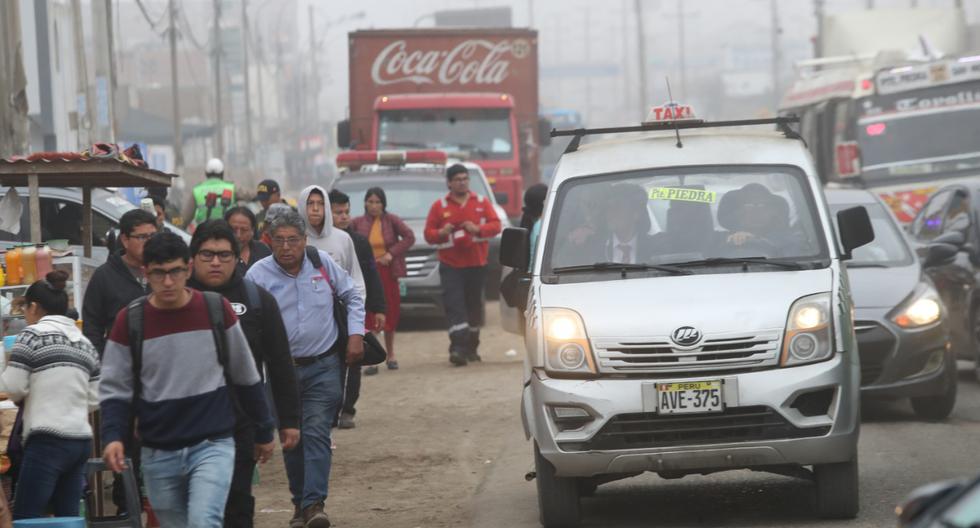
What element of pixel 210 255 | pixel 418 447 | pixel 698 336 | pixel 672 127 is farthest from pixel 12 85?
pixel 698 336

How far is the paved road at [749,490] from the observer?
8.68 meters

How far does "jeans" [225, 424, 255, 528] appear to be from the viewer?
22.7ft

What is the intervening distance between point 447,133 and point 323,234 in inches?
626

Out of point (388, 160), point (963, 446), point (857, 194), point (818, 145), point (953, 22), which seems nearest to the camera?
point (963, 446)

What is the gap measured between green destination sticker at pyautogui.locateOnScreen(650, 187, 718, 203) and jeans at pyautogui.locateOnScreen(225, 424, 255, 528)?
9.60 ft

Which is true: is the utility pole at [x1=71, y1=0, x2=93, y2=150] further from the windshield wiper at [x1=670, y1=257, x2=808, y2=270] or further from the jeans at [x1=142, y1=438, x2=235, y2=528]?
the jeans at [x1=142, y1=438, x2=235, y2=528]

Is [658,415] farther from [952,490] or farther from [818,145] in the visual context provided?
[818,145]

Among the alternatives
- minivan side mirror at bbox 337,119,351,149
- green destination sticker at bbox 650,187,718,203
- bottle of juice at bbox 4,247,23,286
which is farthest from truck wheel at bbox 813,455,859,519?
minivan side mirror at bbox 337,119,351,149

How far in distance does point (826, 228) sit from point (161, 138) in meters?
61.5

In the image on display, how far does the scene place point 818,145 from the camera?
87.8ft

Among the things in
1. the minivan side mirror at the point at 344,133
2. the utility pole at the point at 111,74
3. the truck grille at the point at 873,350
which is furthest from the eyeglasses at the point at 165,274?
the utility pole at the point at 111,74

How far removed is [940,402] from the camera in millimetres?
11625

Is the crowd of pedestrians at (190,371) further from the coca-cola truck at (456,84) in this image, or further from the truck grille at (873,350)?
the coca-cola truck at (456,84)

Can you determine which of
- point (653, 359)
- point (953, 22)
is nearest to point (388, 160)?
point (953, 22)
